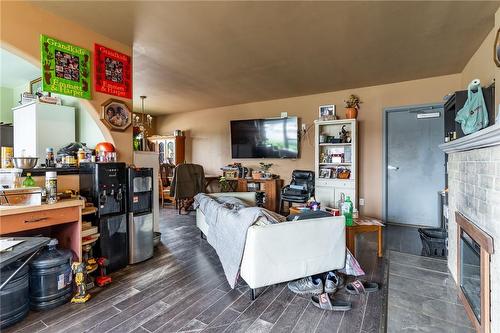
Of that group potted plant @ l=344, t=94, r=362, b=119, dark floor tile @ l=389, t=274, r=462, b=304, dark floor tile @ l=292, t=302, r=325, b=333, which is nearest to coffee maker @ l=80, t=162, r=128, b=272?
dark floor tile @ l=292, t=302, r=325, b=333

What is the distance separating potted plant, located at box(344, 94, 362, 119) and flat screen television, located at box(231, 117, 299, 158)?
99 centimetres

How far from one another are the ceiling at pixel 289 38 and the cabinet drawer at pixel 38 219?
1.70 metres

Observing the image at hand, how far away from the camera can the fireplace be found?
1.51 m

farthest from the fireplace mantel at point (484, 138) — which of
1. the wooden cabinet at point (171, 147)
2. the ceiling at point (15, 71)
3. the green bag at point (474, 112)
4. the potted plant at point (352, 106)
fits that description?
the wooden cabinet at point (171, 147)

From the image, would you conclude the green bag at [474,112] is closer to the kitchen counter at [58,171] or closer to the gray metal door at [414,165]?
the gray metal door at [414,165]

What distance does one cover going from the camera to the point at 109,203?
2455 millimetres

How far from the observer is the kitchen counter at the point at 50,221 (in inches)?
68.6

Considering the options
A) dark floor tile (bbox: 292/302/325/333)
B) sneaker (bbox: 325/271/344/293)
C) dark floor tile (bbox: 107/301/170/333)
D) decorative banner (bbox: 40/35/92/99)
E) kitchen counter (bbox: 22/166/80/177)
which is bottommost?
dark floor tile (bbox: 292/302/325/333)

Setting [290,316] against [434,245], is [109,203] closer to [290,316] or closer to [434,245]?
[290,316]

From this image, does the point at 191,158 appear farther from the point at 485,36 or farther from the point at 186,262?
the point at 485,36

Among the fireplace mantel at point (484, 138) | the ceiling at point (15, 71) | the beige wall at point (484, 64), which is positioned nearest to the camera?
the fireplace mantel at point (484, 138)

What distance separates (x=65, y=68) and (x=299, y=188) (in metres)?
3.67

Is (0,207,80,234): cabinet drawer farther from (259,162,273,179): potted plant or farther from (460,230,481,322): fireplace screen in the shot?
(259,162,273,179): potted plant

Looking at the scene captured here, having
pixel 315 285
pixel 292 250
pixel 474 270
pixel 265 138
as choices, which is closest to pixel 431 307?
pixel 474 270
